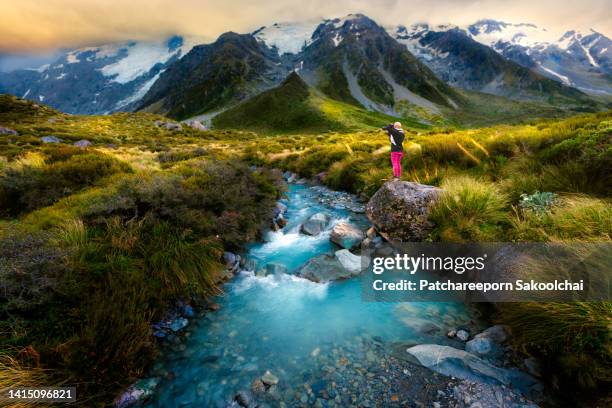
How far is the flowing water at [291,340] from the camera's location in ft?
14.9

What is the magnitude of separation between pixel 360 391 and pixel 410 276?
3.93 metres

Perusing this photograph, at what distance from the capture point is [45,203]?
8.22 m

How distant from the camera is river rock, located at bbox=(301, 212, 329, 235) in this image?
35.5ft

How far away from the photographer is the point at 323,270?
7.95 meters

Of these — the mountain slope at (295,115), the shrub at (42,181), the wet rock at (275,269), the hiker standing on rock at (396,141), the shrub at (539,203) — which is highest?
the mountain slope at (295,115)

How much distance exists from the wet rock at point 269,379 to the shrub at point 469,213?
526 centimetres

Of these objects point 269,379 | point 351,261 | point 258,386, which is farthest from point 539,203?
point 258,386

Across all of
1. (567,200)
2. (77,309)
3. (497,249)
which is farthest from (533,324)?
(77,309)

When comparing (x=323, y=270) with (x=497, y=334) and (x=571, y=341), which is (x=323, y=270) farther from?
(x=571, y=341)

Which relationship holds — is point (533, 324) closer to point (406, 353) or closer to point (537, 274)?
point (537, 274)

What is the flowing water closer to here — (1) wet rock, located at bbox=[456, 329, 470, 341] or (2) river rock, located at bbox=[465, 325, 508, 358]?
(1) wet rock, located at bbox=[456, 329, 470, 341]

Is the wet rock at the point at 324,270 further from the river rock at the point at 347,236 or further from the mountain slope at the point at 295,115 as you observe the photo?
the mountain slope at the point at 295,115

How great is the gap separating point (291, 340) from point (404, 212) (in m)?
5.25

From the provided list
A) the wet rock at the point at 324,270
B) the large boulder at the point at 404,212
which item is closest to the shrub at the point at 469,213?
the large boulder at the point at 404,212
